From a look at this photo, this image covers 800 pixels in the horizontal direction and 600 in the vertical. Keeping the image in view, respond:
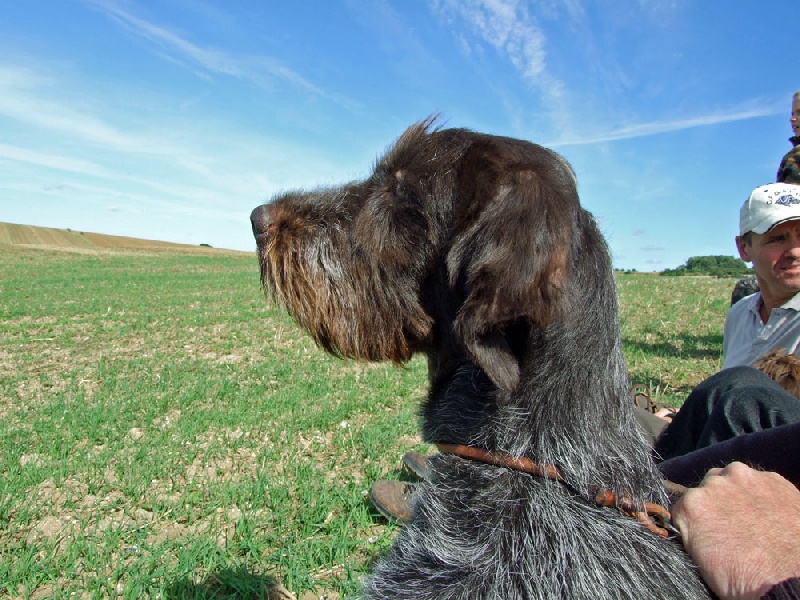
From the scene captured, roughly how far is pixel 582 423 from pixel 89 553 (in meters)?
3.10

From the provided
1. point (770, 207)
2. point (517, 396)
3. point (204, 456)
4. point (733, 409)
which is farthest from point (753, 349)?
point (204, 456)

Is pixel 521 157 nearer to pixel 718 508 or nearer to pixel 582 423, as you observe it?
pixel 582 423

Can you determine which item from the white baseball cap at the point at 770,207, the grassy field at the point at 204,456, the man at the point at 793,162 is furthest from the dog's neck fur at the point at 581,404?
the man at the point at 793,162

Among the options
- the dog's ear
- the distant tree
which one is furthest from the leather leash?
the distant tree

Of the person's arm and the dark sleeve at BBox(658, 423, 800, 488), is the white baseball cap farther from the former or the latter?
the person's arm

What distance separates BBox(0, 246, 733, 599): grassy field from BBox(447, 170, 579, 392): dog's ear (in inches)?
41.6

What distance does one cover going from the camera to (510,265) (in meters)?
1.87

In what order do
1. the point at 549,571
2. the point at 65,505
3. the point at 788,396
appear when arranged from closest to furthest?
the point at 549,571
the point at 788,396
the point at 65,505

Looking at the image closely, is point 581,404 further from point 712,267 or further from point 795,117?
point 712,267

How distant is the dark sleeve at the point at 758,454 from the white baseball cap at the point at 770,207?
82.4 inches

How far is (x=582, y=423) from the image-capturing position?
2.04 m

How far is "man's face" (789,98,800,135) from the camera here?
6.60 metres

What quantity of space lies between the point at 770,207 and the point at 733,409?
1799 mm

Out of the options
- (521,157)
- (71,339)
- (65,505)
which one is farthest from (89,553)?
(71,339)
